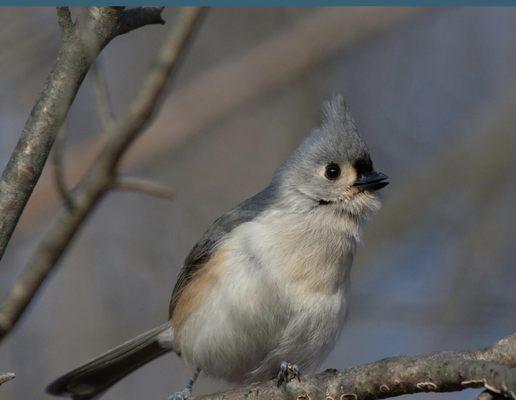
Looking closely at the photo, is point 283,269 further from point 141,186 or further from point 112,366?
point 112,366

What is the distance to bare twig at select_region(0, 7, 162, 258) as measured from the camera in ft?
7.25

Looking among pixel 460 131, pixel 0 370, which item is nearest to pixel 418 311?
pixel 460 131

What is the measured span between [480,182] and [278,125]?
55.2 inches

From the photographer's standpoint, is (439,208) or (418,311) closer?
(418,311)

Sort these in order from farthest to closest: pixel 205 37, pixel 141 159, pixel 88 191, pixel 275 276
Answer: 1. pixel 205 37
2. pixel 141 159
3. pixel 275 276
4. pixel 88 191

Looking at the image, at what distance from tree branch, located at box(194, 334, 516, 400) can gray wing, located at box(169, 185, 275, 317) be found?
3.43ft

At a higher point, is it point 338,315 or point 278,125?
point 278,125

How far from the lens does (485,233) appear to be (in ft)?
16.2

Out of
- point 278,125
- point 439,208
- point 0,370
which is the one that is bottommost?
point 0,370

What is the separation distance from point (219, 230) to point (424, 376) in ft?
4.99

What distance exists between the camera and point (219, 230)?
3469 millimetres

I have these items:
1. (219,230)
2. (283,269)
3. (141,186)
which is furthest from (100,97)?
(219,230)

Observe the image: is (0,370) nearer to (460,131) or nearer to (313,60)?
(313,60)

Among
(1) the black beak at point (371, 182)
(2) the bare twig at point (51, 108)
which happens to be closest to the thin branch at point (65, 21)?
(2) the bare twig at point (51, 108)
